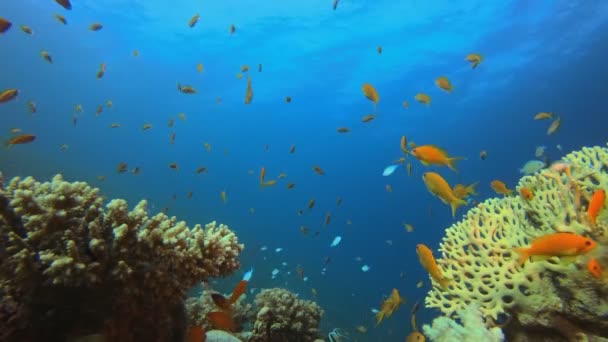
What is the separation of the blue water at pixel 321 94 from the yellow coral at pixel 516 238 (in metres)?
6.09

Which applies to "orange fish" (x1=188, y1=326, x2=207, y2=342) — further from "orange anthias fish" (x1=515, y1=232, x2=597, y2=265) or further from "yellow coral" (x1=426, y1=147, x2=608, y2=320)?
"orange anthias fish" (x1=515, y1=232, x2=597, y2=265)

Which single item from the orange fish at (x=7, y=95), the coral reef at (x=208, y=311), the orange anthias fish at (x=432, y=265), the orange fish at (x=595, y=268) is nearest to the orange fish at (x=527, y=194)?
the orange fish at (x=595, y=268)

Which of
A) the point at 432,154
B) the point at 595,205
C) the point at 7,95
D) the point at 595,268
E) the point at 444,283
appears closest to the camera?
the point at 595,268

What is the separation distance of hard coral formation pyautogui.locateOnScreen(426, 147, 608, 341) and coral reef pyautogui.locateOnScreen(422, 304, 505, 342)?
709 millimetres

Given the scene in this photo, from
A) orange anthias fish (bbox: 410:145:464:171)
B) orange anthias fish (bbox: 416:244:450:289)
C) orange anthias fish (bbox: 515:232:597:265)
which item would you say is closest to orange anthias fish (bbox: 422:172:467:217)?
orange anthias fish (bbox: 410:145:464:171)

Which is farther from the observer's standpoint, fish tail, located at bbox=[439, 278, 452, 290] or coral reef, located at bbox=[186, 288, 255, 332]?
coral reef, located at bbox=[186, 288, 255, 332]

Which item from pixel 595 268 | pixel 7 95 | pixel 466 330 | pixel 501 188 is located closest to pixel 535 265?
pixel 595 268

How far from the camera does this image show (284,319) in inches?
216

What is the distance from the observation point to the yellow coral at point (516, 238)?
379 cm

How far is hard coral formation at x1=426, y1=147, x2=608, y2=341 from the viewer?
3537 mm

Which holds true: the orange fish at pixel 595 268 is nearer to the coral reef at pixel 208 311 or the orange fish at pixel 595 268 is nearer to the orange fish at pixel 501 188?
the orange fish at pixel 501 188

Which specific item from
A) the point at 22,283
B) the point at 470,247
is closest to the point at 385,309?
the point at 470,247

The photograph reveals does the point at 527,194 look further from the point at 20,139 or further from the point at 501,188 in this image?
the point at 20,139

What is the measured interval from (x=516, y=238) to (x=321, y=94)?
47327 mm
